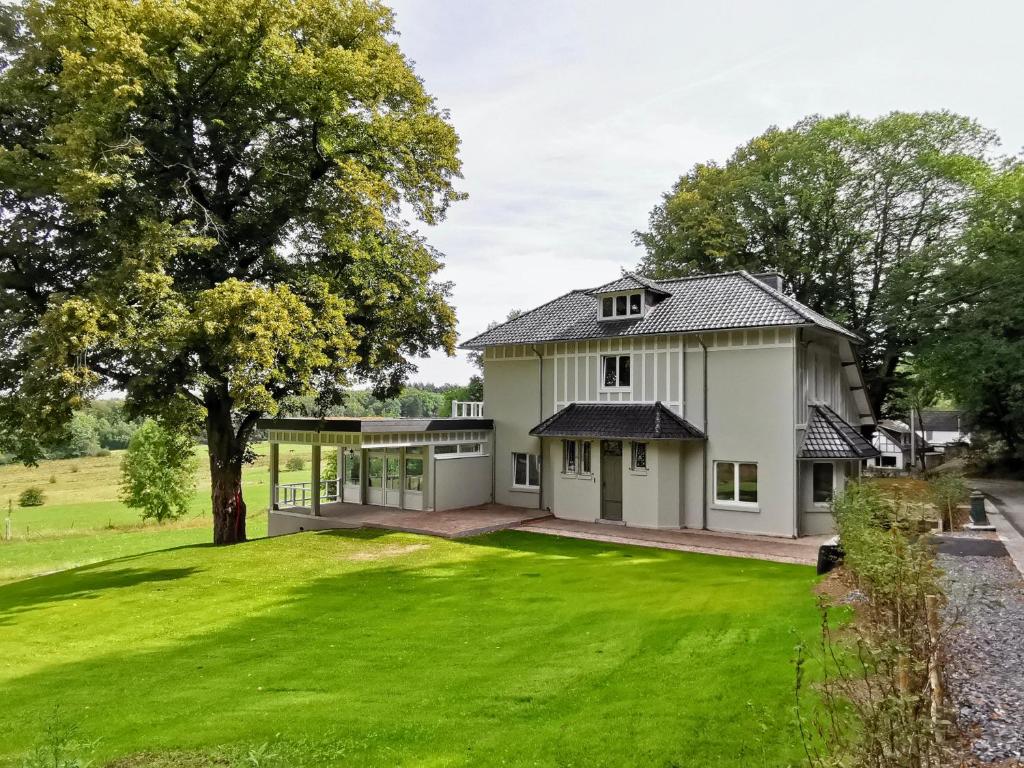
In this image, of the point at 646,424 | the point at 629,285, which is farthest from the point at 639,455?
the point at 629,285

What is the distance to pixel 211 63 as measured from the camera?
15.5 meters

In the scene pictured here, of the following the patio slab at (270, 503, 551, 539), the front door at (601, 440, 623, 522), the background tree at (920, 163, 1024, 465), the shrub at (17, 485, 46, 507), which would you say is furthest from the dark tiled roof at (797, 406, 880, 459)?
the shrub at (17, 485, 46, 507)

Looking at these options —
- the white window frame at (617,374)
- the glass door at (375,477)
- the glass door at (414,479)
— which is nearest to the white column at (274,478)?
the glass door at (375,477)

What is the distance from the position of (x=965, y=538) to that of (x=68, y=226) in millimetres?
24294

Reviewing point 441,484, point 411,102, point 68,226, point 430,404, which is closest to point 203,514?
point 441,484

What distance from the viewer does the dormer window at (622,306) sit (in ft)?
68.2

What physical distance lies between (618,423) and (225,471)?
12039 mm

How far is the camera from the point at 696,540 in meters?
17.3

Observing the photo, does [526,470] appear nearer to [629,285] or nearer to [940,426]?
[629,285]

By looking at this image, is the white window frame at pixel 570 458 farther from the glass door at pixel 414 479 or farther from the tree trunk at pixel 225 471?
the tree trunk at pixel 225 471

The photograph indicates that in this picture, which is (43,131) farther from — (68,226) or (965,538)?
(965,538)

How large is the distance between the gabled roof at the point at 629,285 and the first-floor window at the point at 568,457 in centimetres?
519

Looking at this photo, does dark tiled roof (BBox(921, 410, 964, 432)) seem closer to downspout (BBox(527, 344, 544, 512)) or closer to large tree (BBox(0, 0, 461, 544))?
downspout (BBox(527, 344, 544, 512))

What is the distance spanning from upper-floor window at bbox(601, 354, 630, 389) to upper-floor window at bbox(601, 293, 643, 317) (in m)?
1.48
